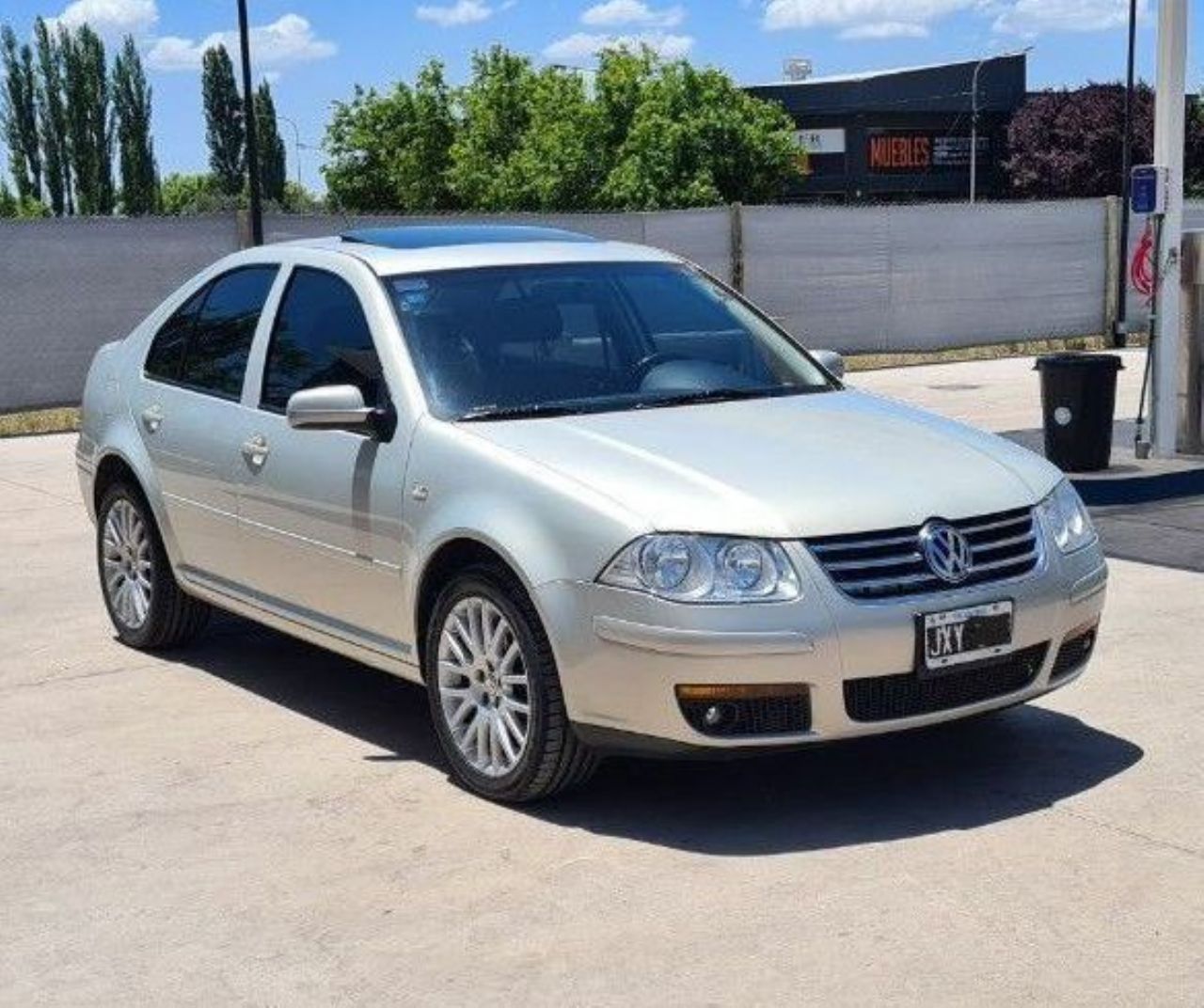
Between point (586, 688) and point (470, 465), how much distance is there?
804 millimetres

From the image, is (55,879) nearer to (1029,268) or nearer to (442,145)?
(1029,268)

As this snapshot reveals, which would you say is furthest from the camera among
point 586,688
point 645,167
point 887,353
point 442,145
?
point 442,145

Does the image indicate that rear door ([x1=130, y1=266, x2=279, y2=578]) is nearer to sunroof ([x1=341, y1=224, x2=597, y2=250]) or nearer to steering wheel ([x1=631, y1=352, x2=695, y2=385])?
sunroof ([x1=341, y1=224, x2=597, y2=250])

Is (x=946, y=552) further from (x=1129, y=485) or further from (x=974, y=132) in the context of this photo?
(x=974, y=132)

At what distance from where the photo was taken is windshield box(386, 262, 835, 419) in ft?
19.2

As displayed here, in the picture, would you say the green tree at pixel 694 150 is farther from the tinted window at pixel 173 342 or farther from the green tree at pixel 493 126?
the tinted window at pixel 173 342

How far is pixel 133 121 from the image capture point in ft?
229

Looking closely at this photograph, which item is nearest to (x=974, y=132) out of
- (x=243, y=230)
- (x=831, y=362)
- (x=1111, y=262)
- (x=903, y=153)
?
(x=903, y=153)

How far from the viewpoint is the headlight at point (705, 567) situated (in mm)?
4867

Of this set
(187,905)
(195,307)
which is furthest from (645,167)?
(187,905)

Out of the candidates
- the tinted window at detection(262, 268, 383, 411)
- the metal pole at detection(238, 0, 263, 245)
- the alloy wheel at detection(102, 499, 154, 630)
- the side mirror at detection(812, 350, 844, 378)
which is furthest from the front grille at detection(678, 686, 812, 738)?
the metal pole at detection(238, 0, 263, 245)

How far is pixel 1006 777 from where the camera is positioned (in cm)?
554

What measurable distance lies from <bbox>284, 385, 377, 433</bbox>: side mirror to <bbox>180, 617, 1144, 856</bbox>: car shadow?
1.09 metres

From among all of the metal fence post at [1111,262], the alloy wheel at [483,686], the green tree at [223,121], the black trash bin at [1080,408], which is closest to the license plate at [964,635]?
the alloy wheel at [483,686]
